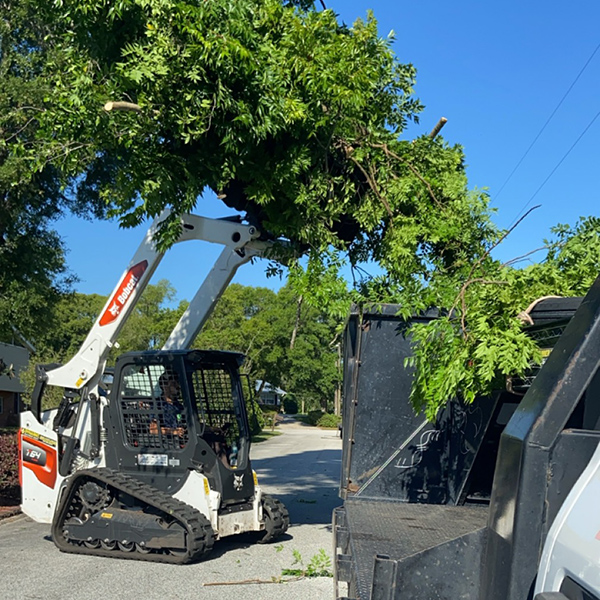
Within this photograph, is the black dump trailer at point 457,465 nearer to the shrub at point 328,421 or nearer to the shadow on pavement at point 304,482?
the shadow on pavement at point 304,482

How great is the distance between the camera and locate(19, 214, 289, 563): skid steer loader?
8445 millimetres

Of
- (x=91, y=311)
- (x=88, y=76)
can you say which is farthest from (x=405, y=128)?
(x=91, y=311)

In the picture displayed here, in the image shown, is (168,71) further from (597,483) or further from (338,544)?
(597,483)

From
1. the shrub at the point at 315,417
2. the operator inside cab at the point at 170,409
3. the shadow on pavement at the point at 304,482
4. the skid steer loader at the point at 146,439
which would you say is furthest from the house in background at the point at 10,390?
the operator inside cab at the point at 170,409

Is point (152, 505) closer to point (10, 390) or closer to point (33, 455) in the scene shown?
point (33, 455)

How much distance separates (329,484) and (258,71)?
11.8 m

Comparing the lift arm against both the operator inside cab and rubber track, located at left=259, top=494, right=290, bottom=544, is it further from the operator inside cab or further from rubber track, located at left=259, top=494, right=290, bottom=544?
rubber track, located at left=259, top=494, right=290, bottom=544

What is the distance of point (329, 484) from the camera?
53.1 feet

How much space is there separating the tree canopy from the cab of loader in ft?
6.89

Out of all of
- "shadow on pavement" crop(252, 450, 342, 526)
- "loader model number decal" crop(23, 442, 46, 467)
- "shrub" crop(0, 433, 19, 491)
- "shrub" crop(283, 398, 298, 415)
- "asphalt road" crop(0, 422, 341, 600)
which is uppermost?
"loader model number decal" crop(23, 442, 46, 467)

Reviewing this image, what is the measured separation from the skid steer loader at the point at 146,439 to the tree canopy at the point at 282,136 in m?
1.51

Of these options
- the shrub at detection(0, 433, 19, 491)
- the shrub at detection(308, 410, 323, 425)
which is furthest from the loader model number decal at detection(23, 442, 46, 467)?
the shrub at detection(308, 410, 323, 425)

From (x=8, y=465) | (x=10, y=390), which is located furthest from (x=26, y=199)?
(x=10, y=390)

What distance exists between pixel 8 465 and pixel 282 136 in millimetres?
7928
